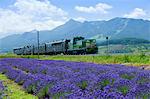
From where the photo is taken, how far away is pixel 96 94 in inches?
298

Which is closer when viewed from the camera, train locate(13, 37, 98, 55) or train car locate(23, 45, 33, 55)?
train locate(13, 37, 98, 55)

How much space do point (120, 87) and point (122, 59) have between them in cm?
2684

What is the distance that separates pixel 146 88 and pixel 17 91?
640cm

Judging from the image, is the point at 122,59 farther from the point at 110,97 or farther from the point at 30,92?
the point at 110,97

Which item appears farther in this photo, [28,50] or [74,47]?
[28,50]

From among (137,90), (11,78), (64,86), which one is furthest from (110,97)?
(11,78)

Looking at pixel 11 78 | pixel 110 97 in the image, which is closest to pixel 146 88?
pixel 110 97

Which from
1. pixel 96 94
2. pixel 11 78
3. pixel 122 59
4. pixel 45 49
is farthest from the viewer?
pixel 45 49

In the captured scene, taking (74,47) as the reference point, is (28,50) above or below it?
below

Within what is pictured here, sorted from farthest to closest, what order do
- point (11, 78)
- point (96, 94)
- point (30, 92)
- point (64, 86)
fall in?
point (11, 78)
point (30, 92)
point (64, 86)
point (96, 94)

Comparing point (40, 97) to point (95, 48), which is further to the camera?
point (95, 48)

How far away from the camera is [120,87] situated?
9.86m

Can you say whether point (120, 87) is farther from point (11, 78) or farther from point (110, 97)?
point (11, 78)

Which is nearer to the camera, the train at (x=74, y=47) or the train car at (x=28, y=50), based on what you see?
the train at (x=74, y=47)
